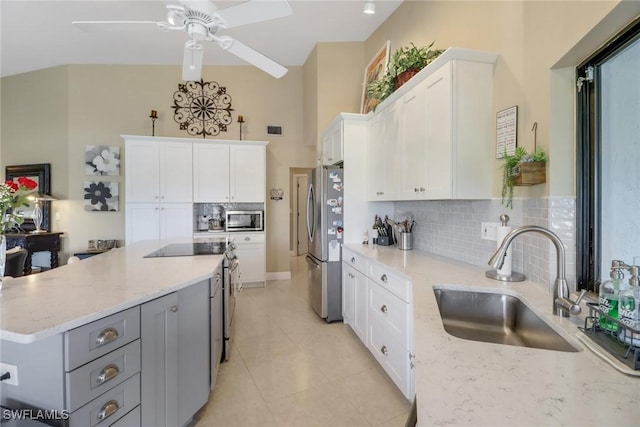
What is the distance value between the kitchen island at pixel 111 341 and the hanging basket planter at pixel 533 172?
1848mm

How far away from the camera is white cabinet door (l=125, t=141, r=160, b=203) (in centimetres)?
432

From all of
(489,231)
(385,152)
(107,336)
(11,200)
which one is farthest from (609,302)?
(11,200)

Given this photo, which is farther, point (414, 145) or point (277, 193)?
point (277, 193)

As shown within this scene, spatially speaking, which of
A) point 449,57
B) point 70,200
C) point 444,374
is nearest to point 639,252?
point 444,374

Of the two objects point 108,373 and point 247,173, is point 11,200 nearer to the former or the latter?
point 108,373

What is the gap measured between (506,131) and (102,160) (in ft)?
17.9

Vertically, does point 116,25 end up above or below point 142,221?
above

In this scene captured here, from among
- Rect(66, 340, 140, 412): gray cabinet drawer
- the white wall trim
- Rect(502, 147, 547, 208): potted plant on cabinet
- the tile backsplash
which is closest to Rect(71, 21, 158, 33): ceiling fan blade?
Rect(66, 340, 140, 412): gray cabinet drawer

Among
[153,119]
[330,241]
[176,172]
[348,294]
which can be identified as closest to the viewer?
[348,294]

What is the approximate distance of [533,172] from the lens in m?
1.52

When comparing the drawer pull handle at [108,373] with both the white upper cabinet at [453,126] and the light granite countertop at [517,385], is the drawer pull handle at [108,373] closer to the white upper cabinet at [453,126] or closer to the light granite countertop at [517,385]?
the light granite countertop at [517,385]

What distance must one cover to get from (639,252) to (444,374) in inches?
42.7

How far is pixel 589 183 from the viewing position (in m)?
1.40

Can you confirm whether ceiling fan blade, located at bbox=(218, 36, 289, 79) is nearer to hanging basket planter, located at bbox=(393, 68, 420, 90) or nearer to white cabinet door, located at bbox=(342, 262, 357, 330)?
hanging basket planter, located at bbox=(393, 68, 420, 90)
